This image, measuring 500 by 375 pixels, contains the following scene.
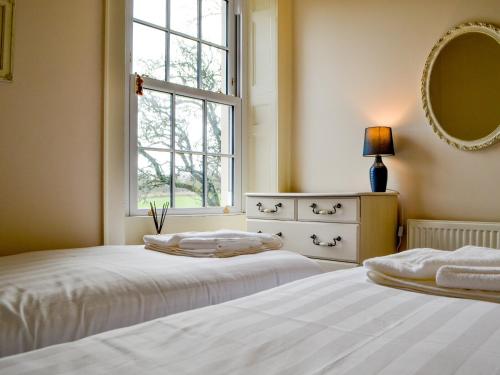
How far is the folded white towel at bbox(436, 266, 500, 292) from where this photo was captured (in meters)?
0.98

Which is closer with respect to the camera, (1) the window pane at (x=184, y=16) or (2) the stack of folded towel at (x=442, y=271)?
(2) the stack of folded towel at (x=442, y=271)

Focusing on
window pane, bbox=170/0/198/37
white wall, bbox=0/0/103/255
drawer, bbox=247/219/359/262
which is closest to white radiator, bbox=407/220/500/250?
drawer, bbox=247/219/359/262

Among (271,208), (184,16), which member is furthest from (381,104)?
(184,16)

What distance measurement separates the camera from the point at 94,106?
2346 millimetres

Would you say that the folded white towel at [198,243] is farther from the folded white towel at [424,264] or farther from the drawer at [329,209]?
the drawer at [329,209]

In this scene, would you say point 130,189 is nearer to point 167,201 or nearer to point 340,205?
point 167,201

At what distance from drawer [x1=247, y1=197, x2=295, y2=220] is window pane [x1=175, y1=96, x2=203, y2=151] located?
0.57 meters

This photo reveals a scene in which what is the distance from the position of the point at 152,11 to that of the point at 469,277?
2607mm

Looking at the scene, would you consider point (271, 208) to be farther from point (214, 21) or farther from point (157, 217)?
point (214, 21)

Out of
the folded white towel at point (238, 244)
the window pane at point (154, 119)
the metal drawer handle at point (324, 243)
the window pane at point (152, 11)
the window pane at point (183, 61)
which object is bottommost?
the metal drawer handle at point (324, 243)

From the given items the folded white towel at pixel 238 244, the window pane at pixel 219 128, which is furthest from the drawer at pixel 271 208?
the folded white towel at pixel 238 244

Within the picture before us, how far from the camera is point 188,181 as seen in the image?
9.89ft

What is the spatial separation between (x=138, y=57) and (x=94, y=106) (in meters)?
0.60

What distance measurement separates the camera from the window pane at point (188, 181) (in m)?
2.95
